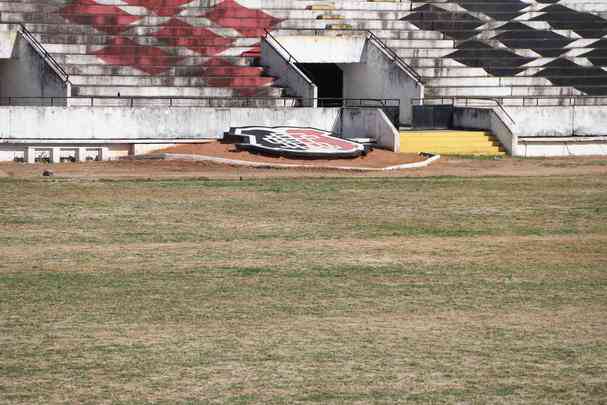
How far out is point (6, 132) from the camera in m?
34.7

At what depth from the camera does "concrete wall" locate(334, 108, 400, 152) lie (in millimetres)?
37156

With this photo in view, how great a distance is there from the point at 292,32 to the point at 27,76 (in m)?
9.41

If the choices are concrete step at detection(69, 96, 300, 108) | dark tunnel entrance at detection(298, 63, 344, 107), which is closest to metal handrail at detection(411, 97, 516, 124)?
concrete step at detection(69, 96, 300, 108)

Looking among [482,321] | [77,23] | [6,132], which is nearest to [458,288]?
[482,321]

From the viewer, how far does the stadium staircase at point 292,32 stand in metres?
40.2

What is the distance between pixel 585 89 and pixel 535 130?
195 inches

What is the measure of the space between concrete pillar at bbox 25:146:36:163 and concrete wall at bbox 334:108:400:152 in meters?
9.27

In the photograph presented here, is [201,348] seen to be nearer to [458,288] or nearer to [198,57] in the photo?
[458,288]

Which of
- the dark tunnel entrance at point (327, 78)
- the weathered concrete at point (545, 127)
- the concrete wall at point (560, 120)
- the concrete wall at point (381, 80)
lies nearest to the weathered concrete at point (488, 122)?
the weathered concrete at point (545, 127)

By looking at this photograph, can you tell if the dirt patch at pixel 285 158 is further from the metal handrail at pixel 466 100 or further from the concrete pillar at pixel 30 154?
the metal handrail at pixel 466 100

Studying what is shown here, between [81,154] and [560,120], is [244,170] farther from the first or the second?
[560,120]

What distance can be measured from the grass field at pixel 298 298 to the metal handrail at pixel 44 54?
11.5m

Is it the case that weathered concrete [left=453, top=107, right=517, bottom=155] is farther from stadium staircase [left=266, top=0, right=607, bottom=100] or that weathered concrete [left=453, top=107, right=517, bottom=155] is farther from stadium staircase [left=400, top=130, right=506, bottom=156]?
stadium staircase [left=266, top=0, right=607, bottom=100]

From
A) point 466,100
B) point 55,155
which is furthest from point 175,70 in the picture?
point 466,100
